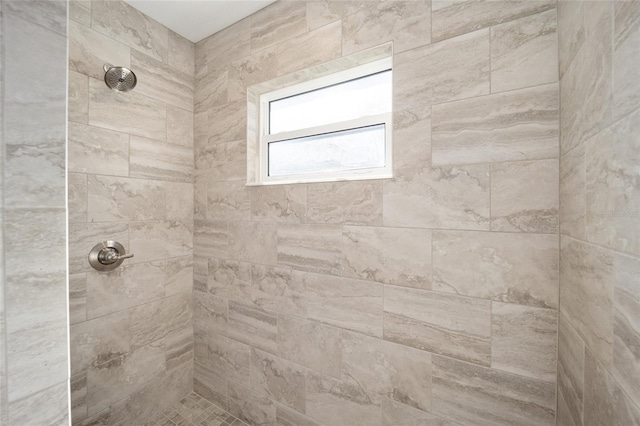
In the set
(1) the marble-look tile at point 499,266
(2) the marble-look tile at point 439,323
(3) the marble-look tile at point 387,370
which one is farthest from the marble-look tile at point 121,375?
(1) the marble-look tile at point 499,266

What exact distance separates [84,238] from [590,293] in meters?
2.03

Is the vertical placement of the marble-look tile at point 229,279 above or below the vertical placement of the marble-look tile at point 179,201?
below

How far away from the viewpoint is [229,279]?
5.55 ft

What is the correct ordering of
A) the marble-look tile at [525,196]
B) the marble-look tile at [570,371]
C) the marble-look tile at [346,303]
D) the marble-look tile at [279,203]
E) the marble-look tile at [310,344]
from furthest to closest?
the marble-look tile at [279,203]
the marble-look tile at [310,344]
the marble-look tile at [346,303]
the marble-look tile at [525,196]
the marble-look tile at [570,371]

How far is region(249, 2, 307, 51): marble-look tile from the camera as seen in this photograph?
145 centimetres

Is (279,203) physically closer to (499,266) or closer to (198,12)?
(499,266)

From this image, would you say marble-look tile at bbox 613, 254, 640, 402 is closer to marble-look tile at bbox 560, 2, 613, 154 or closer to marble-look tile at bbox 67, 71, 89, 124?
marble-look tile at bbox 560, 2, 613, 154

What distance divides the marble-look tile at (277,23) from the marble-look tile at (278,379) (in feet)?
5.96

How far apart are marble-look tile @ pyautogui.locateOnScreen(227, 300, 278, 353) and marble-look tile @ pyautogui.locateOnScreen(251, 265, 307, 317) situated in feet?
0.20

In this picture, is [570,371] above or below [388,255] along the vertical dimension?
below

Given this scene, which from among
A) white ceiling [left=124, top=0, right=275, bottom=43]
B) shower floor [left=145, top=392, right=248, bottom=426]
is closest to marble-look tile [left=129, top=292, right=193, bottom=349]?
shower floor [left=145, top=392, right=248, bottom=426]

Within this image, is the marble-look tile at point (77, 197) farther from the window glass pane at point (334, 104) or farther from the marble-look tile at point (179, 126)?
the window glass pane at point (334, 104)

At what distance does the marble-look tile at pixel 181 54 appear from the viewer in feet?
5.79

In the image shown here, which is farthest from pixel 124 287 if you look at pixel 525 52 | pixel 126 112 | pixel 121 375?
pixel 525 52
